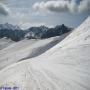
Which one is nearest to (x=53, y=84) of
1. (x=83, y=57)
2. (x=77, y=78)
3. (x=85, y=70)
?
(x=77, y=78)

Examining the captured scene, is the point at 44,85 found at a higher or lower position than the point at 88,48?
lower

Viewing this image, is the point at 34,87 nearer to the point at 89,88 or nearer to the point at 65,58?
the point at 89,88

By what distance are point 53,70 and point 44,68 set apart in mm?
1821

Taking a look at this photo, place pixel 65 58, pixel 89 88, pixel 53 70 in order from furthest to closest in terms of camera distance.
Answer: pixel 65 58 < pixel 53 70 < pixel 89 88

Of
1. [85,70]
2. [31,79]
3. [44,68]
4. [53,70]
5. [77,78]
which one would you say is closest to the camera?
[77,78]

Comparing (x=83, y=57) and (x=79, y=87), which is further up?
(x=83, y=57)

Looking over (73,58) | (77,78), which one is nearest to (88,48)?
(73,58)

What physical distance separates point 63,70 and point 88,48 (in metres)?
4.42

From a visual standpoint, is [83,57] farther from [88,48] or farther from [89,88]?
[89,88]

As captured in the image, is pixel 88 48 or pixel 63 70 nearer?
pixel 63 70

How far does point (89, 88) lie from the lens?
1311 centimetres

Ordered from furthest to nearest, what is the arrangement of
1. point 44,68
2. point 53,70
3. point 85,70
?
point 44,68, point 53,70, point 85,70

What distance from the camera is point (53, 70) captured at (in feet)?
61.3

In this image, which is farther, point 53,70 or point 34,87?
point 53,70
